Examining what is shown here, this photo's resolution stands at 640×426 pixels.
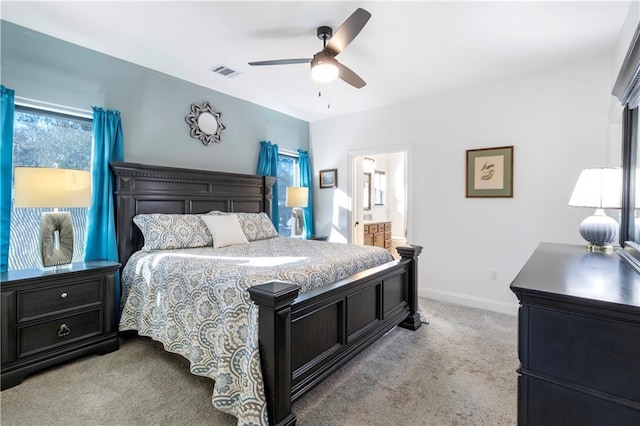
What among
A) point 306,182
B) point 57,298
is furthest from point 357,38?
point 57,298

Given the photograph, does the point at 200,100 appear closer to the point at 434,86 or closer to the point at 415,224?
the point at 434,86

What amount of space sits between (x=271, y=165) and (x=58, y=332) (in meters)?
3.09

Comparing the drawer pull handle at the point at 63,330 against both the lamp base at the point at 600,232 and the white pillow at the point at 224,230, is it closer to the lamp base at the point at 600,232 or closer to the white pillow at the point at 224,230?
the white pillow at the point at 224,230

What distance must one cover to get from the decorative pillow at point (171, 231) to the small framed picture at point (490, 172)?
3.17 meters

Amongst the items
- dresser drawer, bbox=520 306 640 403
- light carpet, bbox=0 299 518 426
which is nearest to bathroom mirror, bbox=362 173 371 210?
light carpet, bbox=0 299 518 426

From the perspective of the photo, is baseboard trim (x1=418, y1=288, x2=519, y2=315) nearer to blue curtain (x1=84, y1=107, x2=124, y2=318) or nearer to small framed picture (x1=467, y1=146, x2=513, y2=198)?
small framed picture (x1=467, y1=146, x2=513, y2=198)

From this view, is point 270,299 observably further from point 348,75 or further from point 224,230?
point 348,75

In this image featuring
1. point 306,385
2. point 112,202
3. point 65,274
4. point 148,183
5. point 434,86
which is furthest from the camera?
point 434,86

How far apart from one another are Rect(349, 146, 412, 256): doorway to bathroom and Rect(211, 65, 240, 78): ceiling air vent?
84.6 inches

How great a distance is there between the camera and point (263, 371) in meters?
1.59

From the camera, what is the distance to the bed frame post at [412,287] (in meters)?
3.04

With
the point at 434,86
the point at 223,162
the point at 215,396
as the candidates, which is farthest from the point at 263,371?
the point at 434,86

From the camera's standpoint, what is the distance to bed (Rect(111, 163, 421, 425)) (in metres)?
1.56

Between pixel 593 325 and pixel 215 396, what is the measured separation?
67.6 inches
